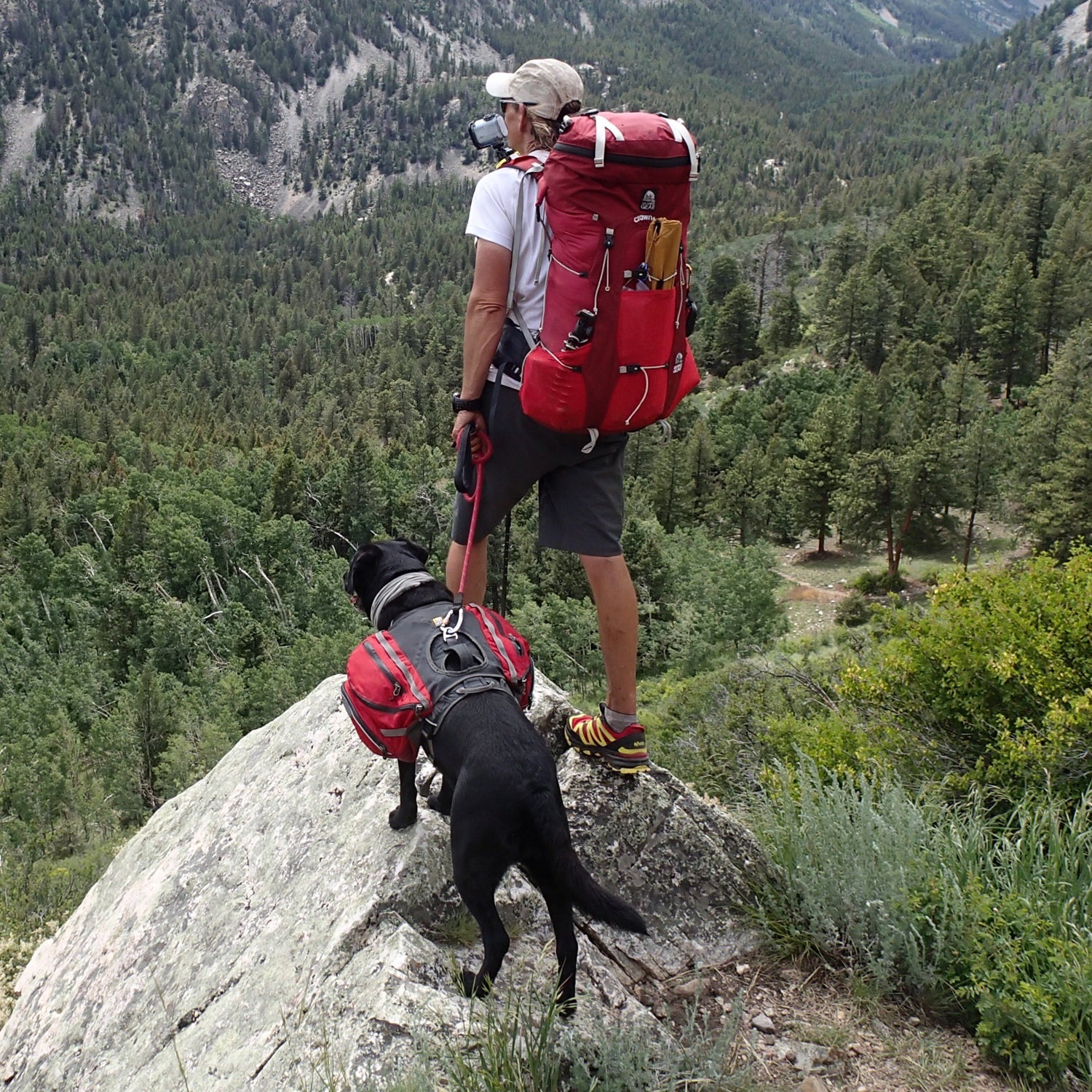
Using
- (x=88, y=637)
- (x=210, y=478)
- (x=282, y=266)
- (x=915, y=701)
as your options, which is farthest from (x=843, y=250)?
(x=282, y=266)

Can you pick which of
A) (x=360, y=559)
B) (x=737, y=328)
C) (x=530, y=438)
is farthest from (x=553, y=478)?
(x=737, y=328)

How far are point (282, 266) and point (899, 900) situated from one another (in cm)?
19538

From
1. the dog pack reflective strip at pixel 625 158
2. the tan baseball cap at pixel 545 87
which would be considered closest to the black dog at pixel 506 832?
the dog pack reflective strip at pixel 625 158

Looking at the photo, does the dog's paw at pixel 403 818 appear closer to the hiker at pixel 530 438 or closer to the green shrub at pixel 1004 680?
the hiker at pixel 530 438

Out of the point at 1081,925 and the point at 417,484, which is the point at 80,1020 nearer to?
the point at 1081,925

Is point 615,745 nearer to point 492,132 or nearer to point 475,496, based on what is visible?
point 475,496

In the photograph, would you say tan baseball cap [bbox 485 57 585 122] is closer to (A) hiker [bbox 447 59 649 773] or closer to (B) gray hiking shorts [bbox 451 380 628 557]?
(A) hiker [bbox 447 59 649 773]

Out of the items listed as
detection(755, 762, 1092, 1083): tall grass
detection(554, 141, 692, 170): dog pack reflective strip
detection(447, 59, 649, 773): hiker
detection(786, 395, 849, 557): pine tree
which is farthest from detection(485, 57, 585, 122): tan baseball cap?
detection(786, 395, 849, 557): pine tree

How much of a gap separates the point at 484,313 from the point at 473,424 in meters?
0.43

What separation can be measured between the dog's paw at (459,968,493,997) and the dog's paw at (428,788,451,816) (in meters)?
0.58

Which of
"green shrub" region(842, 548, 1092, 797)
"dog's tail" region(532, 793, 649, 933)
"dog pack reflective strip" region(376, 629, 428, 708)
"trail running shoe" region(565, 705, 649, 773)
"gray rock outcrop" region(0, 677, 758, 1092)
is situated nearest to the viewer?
"dog's tail" region(532, 793, 649, 933)

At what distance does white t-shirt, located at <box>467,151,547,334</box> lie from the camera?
326cm

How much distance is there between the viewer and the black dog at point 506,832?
2.68m

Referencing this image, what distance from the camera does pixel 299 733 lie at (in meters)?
4.49
